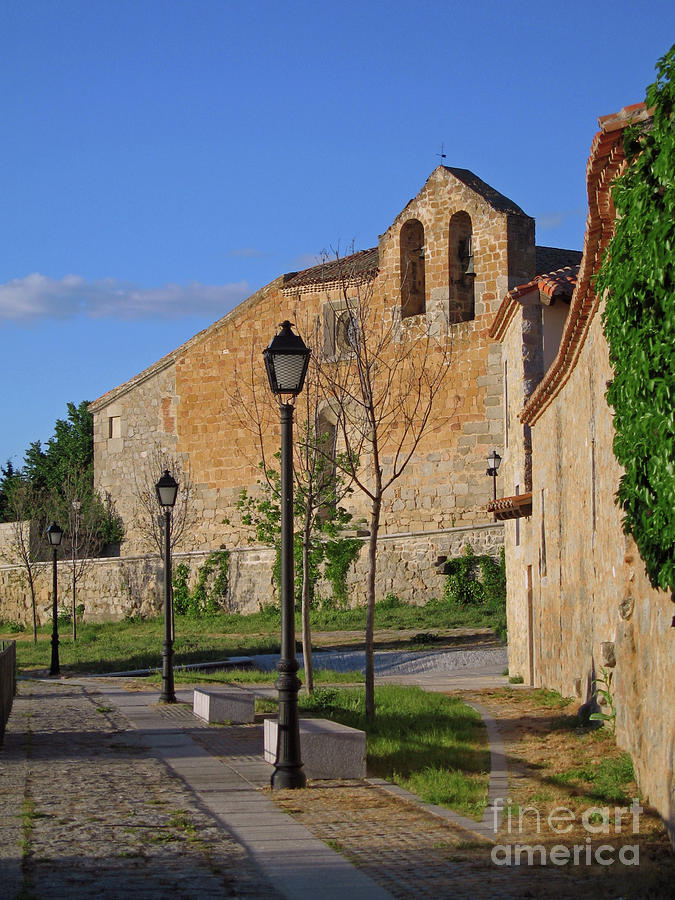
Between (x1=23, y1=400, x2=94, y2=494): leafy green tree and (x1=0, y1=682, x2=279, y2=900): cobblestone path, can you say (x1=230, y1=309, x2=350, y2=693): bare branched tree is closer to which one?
(x1=0, y1=682, x2=279, y2=900): cobblestone path

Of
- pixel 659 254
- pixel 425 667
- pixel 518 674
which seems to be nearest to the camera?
pixel 659 254

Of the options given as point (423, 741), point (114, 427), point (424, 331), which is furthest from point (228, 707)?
point (114, 427)

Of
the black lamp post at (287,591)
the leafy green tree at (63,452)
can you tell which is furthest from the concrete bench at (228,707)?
the leafy green tree at (63,452)

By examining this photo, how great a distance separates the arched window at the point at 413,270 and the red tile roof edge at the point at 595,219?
66.0ft

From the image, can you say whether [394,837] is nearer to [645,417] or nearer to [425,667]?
[645,417]

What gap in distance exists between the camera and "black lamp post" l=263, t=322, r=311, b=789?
932cm

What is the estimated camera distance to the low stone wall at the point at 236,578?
1242 inches

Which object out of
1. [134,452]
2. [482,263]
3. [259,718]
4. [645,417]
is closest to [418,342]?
[482,263]

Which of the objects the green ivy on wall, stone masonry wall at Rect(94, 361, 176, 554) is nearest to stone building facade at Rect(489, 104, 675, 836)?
the green ivy on wall

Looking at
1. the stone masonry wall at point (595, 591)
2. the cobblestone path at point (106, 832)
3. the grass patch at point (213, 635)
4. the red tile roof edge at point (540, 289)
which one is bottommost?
the grass patch at point (213, 635)

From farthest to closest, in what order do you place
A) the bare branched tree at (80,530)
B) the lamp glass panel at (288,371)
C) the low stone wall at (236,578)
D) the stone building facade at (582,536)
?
the bare branched tree at (80,530) → the low stone wall at (236,578) → the lamp glass panel at (288,371) → the stone building facade at (582,536)

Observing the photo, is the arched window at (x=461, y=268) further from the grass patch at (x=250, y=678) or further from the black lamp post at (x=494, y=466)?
the grass patch at (x=250, y=678)

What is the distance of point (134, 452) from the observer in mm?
41875

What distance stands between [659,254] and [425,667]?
692 inches
